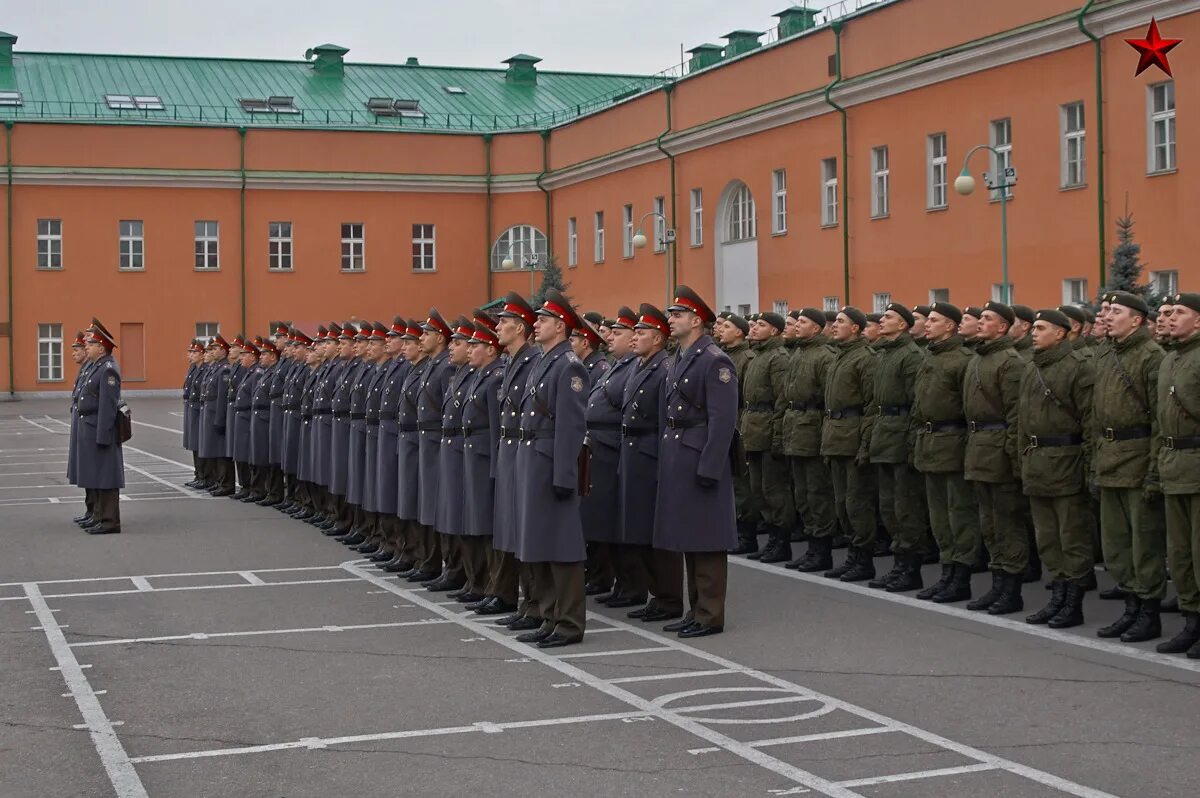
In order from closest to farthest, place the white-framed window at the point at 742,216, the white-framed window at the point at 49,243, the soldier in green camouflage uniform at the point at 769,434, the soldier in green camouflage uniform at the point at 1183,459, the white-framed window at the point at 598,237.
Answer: the soldier in green camouflage uniform at the point at 1183,459, the soldier in green camouflage uniform at the point at 769,434, the white-framed window at the point at 742,216, the white-framed window at the point at 598,237, the white-framed window at the point at 49,243

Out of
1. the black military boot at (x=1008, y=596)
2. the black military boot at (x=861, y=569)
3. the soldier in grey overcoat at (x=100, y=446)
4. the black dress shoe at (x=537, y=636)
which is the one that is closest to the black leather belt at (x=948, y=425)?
the black military boot at (x=1008, y=596)

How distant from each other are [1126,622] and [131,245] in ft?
152

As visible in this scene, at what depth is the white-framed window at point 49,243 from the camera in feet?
166

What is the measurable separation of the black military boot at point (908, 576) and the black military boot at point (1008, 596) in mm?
1029

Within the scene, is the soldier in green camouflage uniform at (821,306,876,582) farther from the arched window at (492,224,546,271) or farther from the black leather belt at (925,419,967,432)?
the arched window at (492,224,546,271)

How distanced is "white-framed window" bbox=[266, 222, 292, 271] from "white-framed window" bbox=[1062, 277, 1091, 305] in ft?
103

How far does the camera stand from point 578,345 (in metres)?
12.4

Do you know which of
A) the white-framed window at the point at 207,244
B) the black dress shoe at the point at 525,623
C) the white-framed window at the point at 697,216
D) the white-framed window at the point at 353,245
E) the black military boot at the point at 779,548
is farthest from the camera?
the white-framed window at the point at 353,245

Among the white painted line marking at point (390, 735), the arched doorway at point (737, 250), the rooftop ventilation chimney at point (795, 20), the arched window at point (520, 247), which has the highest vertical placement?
the rooftop ventilation chimney at point (795, 20)

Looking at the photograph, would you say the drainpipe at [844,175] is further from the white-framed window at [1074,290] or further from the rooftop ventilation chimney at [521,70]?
the rooftop ventilation chimney at [521,70]

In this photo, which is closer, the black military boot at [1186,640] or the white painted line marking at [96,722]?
the white painted line marking at [96,722]

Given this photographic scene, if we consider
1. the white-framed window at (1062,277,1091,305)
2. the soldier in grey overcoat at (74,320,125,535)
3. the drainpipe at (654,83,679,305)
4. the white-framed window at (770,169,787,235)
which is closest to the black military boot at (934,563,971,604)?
the soldier in grey overcoat at (74,320,125,535)

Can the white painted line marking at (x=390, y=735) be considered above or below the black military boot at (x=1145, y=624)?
below

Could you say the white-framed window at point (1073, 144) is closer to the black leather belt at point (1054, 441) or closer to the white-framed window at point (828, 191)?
the white-framed window at point (828, 191)
